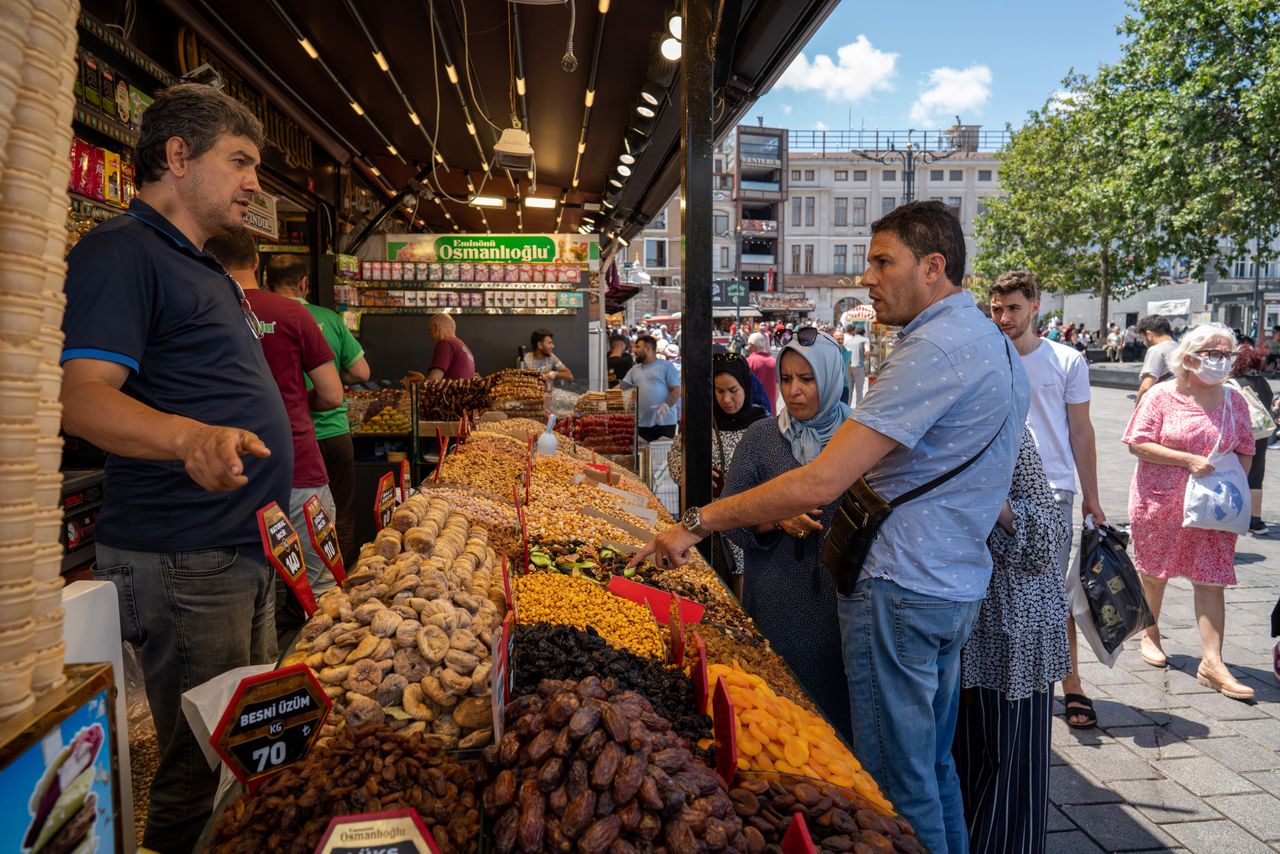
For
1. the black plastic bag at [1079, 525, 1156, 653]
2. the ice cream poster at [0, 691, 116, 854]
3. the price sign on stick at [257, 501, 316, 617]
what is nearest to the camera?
the ice cream poster at [0, 691, 116, 854]

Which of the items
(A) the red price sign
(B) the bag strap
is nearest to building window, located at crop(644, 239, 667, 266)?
(B) the bag strap

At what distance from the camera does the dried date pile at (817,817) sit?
125cm

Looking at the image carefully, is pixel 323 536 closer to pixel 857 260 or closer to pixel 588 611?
pixel 588 611

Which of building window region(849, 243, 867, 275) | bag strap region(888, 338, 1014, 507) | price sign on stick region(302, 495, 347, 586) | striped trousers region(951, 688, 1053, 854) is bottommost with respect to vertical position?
striped trousers region(951, 688, 1053, 854)

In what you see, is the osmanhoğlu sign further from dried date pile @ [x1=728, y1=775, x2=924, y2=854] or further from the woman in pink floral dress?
dried date pile @ [x1=728, y1=775, x2=924, y2=854]

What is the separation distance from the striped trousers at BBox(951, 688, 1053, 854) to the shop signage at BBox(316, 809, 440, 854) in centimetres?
214

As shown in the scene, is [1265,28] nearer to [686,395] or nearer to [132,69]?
[686,395]

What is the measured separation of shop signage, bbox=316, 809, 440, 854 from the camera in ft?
3.27

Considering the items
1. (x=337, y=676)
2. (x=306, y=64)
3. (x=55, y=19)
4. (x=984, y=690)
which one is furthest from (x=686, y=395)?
(x=306, y=64)

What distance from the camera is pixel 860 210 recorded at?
6612cm

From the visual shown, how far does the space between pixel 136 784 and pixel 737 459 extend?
7.22 feet

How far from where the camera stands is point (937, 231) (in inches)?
80.7

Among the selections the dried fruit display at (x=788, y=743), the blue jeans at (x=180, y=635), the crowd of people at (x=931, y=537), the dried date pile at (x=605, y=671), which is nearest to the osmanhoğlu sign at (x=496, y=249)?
the crowd of people at (x=931, y=537)

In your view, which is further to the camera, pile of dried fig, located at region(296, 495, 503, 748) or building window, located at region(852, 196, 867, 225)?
building window, located at region(852, 196, 867, 225)
